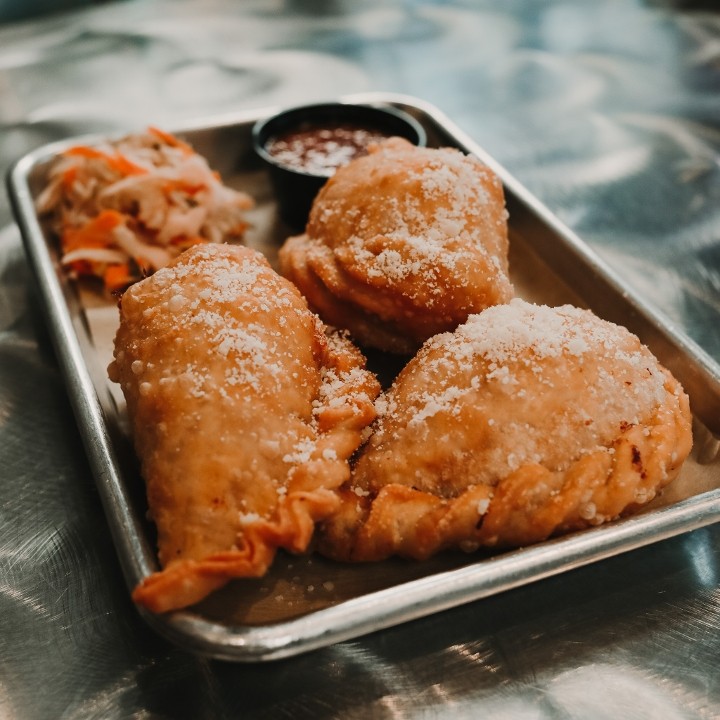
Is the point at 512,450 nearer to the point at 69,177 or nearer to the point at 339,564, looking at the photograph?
the point at 339,564

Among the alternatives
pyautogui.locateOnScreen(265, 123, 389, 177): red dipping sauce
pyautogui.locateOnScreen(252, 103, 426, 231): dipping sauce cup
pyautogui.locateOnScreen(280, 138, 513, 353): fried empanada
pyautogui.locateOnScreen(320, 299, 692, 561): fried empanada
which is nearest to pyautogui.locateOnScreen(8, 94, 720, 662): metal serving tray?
pyautogui.locateOnScreen(320, 299, 692, 561): fried empanada

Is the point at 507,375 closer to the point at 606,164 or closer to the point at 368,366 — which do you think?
the point at 368,366

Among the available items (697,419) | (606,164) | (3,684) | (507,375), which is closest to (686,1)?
(606,164)

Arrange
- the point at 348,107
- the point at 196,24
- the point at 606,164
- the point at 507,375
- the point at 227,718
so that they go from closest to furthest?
the point at 227,718 → the point at 507,375 → the point at 348,107 → the point at 606,164 → the point at 196,24

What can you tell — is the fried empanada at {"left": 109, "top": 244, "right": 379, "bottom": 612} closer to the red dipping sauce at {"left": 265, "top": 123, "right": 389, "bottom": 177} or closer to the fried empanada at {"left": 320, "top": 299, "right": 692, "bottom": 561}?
the fried empanada at {"left": 320, "top": 299, "right": 692, "bottom": 561}

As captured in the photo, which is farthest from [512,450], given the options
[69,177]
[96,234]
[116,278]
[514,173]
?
[514,173]

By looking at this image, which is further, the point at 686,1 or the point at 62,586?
the point at 686,1
